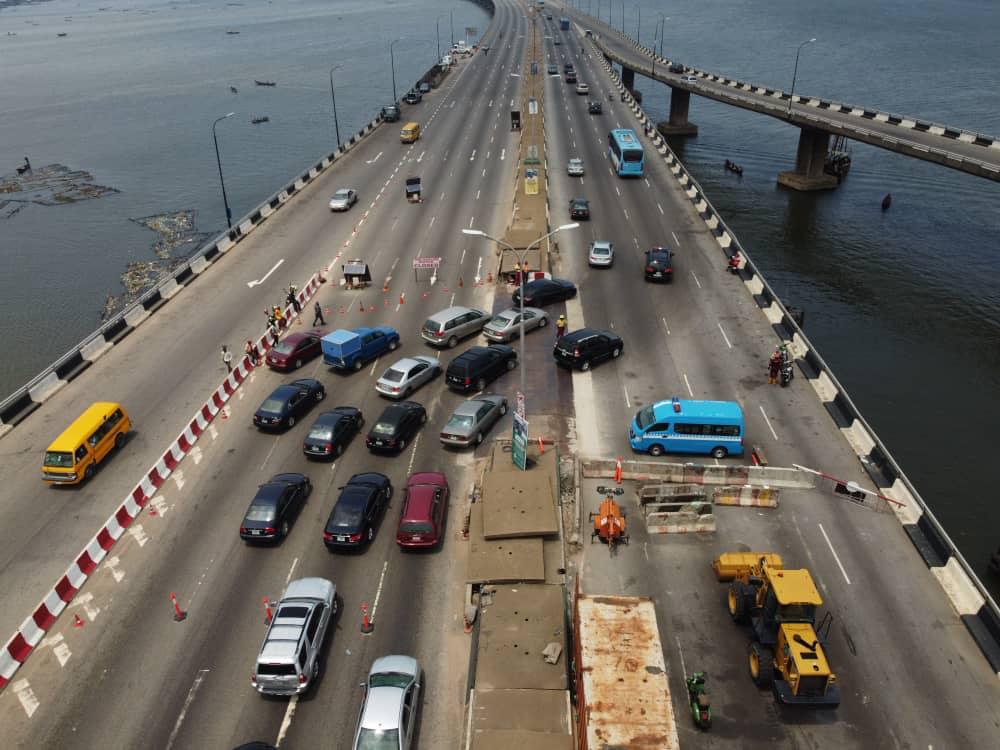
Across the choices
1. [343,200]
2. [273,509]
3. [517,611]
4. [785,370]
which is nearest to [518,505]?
[517,611]

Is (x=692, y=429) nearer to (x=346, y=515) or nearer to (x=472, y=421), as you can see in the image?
(x=472, y=421)

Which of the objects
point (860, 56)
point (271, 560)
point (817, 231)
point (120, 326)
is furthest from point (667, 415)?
point (860, 56)

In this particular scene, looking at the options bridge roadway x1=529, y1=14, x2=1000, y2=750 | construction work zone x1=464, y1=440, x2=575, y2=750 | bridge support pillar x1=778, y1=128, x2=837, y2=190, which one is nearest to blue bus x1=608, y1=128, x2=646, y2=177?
bridge support pillar x1=778, y1=128, x2=837, y2=190

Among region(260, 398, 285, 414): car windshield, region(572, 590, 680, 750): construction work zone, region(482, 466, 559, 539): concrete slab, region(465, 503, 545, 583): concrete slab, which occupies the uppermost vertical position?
region(572, 590, 680, 750): construction work zone

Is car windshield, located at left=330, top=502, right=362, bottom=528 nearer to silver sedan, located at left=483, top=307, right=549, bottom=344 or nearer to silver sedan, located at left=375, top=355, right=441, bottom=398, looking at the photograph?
silver sedan, located at left=375, top=355, right=441, bottom=398

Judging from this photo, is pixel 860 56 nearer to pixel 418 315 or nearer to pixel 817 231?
pixel 817 231
